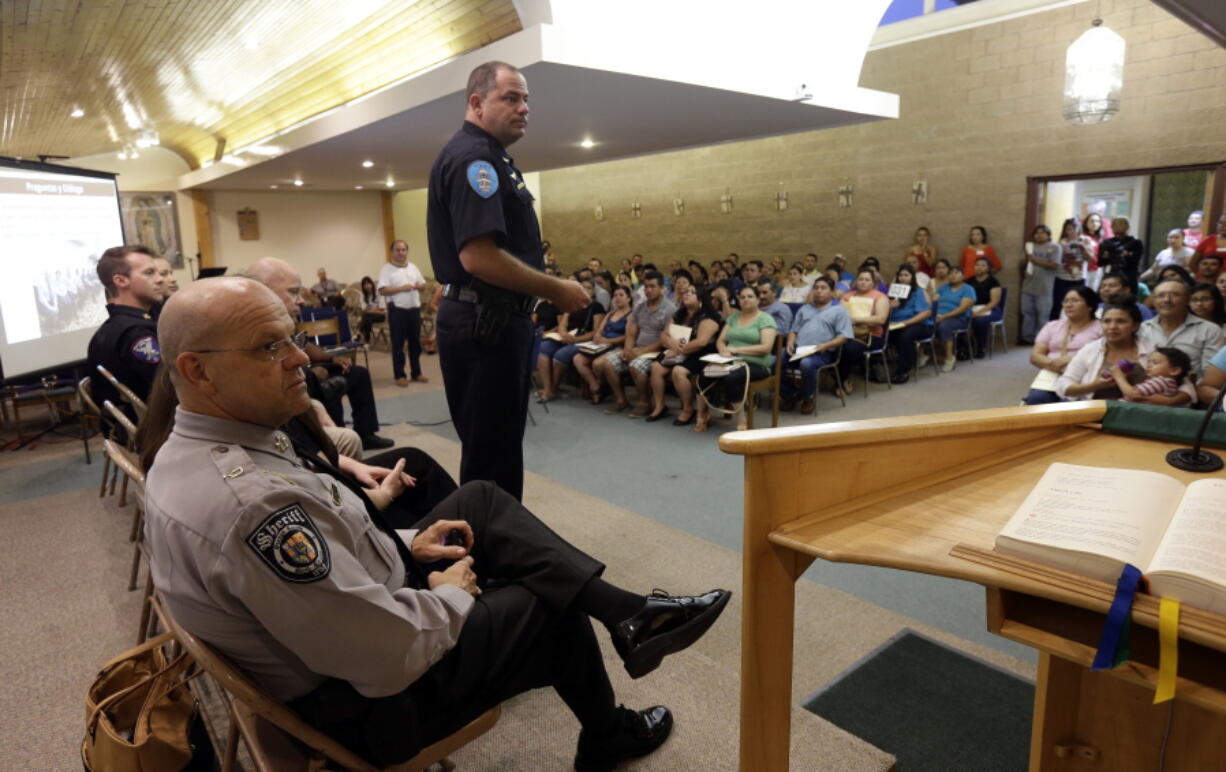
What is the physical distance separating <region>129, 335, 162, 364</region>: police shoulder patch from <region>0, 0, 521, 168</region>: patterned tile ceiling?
8.04ft

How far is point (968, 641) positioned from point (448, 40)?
14.7ft

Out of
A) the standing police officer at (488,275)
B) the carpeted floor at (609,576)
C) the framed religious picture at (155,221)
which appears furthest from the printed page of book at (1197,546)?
the framed religious picture at (155,221)

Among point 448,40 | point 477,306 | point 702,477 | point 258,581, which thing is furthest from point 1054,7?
point 258,581

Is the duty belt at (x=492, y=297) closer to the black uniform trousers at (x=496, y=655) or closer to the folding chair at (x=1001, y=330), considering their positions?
the black uniform trousers at (x=496, y=655)

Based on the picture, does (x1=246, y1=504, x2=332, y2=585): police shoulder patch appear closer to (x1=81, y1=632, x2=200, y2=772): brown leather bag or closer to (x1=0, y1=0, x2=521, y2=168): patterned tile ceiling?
(x1=81, y1=632, x2=200, y2=772): brown leather bag

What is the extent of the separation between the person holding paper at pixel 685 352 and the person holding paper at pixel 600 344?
1.76 feet

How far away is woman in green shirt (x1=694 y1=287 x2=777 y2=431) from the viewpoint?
4.65 metres

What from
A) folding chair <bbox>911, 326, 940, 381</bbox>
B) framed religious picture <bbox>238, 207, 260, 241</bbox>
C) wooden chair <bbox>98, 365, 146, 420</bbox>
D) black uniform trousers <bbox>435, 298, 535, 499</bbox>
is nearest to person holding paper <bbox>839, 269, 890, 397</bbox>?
folding chair <bbox>911, 326, 940, 381</bbox>

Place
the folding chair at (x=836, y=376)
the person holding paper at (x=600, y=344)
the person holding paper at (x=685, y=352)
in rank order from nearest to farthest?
the person holding paper at (x=685, y=352) < the folding chair at (x=836, y=376) < the person holding paper at (x=600, y=344)

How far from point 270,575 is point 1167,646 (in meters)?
1.08

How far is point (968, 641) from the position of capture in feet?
7.15

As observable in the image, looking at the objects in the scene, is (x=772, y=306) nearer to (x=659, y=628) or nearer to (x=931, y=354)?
(x=931, y=354)

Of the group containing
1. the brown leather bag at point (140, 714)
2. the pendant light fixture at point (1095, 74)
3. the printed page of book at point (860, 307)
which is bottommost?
the brown leather bag at point (140, 714)

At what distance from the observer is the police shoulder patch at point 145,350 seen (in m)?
2.86
